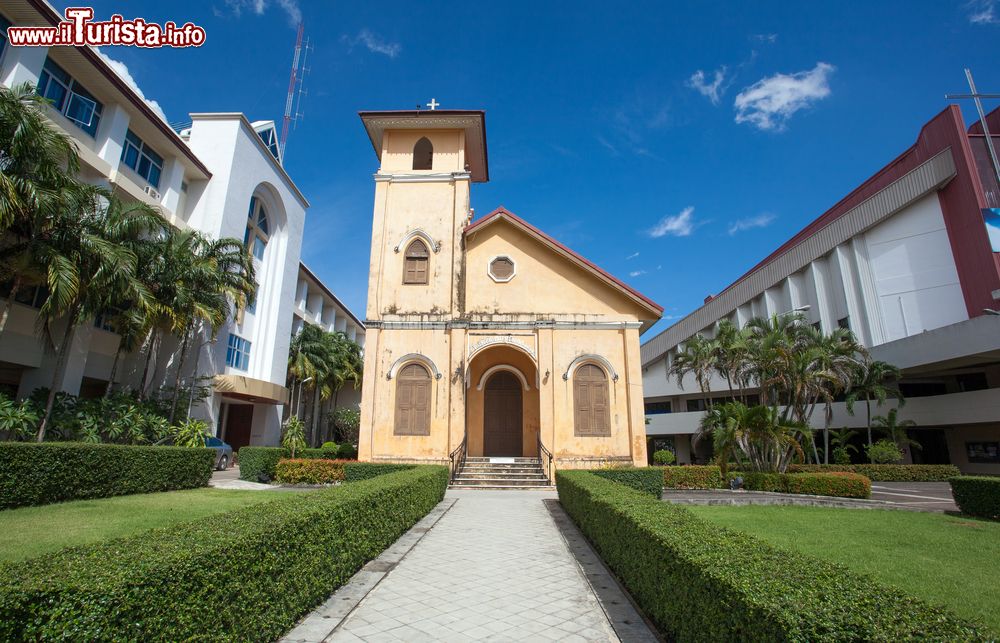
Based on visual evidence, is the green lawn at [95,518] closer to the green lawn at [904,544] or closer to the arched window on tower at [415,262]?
the green lawn at [904,544]

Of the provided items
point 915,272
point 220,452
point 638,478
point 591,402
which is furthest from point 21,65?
point 915,272

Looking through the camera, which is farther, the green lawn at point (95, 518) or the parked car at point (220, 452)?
the parked car at point (220, 452)

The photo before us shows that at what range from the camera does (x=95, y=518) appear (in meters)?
9.37

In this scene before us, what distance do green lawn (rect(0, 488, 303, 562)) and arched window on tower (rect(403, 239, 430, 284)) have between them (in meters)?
8.82

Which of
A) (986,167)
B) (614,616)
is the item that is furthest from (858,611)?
(986,167)

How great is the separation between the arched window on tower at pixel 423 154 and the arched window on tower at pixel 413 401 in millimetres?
8651

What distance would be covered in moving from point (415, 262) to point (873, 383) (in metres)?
26.6

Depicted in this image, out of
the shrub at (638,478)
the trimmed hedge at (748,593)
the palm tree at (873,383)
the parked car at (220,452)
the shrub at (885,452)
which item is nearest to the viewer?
the trimmed hedge at (748,593)

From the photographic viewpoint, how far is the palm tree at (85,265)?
13117mm

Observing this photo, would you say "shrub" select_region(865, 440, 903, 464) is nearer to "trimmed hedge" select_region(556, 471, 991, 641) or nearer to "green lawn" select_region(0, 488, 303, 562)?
"trimmed hedge" select_region(556, 471, 991, 641)

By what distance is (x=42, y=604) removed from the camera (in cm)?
256

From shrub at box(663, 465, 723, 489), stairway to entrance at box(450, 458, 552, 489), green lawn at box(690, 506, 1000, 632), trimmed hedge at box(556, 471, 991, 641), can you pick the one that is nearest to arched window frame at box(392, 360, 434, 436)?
stairway to entrance at box(450, 458, 552, 489)

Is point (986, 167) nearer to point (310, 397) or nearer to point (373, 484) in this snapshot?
point (373, 484)

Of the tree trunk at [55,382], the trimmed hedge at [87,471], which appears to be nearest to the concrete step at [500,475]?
the trimmed hedge at [87,471]
